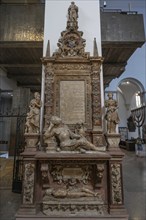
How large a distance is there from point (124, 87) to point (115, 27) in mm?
9525

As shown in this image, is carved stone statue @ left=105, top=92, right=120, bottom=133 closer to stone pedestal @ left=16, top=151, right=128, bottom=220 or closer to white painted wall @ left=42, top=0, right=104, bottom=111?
stone pedestal @ left=16, top=151, right=128, bottom=220

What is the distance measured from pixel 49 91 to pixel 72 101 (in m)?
0.39

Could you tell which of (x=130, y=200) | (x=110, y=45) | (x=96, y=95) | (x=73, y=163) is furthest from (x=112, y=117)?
(x=110, y=45)

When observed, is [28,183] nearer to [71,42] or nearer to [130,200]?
[130,200]

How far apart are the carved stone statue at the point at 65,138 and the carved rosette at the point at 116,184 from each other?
351mm

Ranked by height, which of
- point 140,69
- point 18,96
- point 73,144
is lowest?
point 73,144

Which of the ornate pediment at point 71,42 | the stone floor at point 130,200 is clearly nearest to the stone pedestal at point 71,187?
the stone floor at point 130,200

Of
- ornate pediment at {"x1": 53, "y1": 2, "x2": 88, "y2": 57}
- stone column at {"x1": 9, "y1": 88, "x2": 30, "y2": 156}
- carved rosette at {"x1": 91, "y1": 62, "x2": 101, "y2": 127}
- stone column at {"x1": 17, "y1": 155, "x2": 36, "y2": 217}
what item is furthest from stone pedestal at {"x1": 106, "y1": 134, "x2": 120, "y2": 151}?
stone column at {"x1": 9, "y1": 88, "x2": 30, "y2": 156}

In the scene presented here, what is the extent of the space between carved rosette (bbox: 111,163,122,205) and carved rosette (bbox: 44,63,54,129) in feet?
3.82

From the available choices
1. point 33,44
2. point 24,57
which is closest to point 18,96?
point 24,57

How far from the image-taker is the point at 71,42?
9.00 ft

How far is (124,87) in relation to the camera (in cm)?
1317

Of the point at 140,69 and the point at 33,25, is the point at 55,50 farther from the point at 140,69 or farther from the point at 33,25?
the point at 140,69

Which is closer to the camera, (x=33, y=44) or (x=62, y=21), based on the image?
(x=62, y=21)
